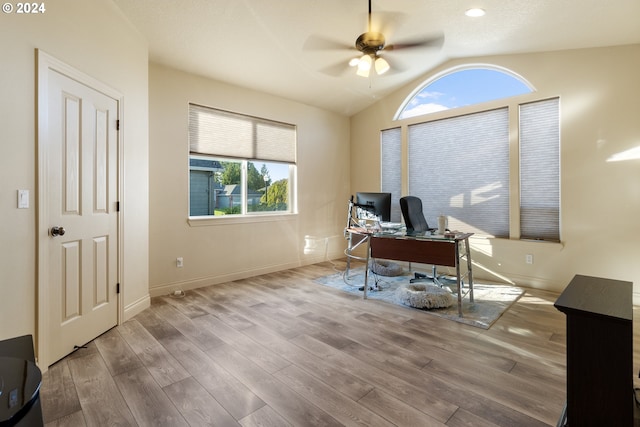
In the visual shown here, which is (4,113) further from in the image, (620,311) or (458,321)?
(458,321)

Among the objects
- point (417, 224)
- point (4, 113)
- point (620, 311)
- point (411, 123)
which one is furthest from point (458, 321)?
point (4, 113)

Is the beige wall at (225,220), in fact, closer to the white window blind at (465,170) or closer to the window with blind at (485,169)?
the window with blind at (485,169)

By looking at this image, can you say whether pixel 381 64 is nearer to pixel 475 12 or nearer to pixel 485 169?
pixel 475 12

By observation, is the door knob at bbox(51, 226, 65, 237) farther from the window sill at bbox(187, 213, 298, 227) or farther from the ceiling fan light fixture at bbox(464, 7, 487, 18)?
the ceiling fan light fixture at bbox(464, 7, 487, 18)

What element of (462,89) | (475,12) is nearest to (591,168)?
(462,89)

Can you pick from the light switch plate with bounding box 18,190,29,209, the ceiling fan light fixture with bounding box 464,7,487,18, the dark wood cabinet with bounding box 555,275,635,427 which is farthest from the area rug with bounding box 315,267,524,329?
the light switch plate with bounding box 18,190,29,209

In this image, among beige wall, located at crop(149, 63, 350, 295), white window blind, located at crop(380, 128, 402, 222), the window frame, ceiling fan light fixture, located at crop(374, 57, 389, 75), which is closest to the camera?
ceiling fan light fixture, located at crop(374, 57, 389, 75)

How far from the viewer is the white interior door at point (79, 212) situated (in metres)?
2.16

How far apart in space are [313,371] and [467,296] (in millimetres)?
2344

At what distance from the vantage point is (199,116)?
13.1 ft

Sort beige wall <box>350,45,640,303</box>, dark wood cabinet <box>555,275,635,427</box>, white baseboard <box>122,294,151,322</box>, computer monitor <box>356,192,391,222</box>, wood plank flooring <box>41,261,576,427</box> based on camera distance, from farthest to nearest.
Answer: computer monitor <box>356,192,391,222</box>
beige wall <box>350,45,640,303</box>
white baseboard <box>122,294,151,322</box>
wood plank flooring <box>41,261,576,427</box>
dark wood cabinet <box>555,275,635,427</box>

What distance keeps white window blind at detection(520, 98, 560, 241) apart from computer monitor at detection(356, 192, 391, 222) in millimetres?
1783

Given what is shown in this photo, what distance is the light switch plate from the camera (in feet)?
6.24

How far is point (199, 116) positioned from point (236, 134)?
54 centimetres
